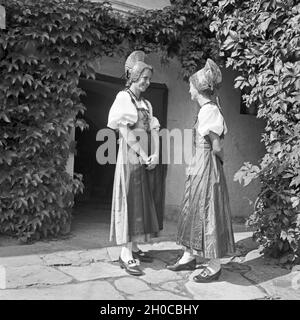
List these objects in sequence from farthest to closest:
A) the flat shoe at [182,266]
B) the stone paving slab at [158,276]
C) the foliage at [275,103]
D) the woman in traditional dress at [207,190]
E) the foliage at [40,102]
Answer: the foliage at [40,102]
the foliage at [275,103]
the flat shoe at [182,266]
the stone paving slab at [158,276]
the woman in traditional dress at [207,190]

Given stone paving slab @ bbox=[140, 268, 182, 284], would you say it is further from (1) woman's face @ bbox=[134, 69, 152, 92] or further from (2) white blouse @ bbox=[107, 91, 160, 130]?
(1) woman's face @ bbox=[134, 69, 152, 92]

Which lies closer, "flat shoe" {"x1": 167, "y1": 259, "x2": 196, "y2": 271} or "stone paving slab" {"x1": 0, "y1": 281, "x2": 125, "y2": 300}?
"stone paving slab" {"x1": 0, "y1": 281, "x2": 125, "y2": 300}

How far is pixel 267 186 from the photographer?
427 centimetres

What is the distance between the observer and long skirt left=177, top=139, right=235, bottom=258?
11.5 feet

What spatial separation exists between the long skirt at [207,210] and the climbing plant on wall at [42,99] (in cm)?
183

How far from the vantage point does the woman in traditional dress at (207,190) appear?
348cm

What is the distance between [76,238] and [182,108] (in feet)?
8.28

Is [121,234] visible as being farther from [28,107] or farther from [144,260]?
[28,107]

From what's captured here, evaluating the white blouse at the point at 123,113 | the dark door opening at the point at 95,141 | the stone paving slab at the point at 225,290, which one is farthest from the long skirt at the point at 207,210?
the dark door opening at the point at 95,141

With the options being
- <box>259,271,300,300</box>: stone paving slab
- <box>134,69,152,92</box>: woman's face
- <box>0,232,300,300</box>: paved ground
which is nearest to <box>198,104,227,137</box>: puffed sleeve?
<box>134,69,152,92</box>: woman's face

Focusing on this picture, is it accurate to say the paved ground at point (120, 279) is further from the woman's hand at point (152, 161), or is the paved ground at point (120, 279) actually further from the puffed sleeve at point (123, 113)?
the puffed sleeve at point (123, 113)

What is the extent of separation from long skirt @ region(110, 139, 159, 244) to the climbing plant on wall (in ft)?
4.33

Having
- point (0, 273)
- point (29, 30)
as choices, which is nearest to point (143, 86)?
point (29, 30)

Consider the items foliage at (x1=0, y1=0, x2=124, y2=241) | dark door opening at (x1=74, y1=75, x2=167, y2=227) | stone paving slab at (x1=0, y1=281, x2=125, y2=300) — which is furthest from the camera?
dark door opening at (x1=74, y1=75, x2=167, y2=227)
